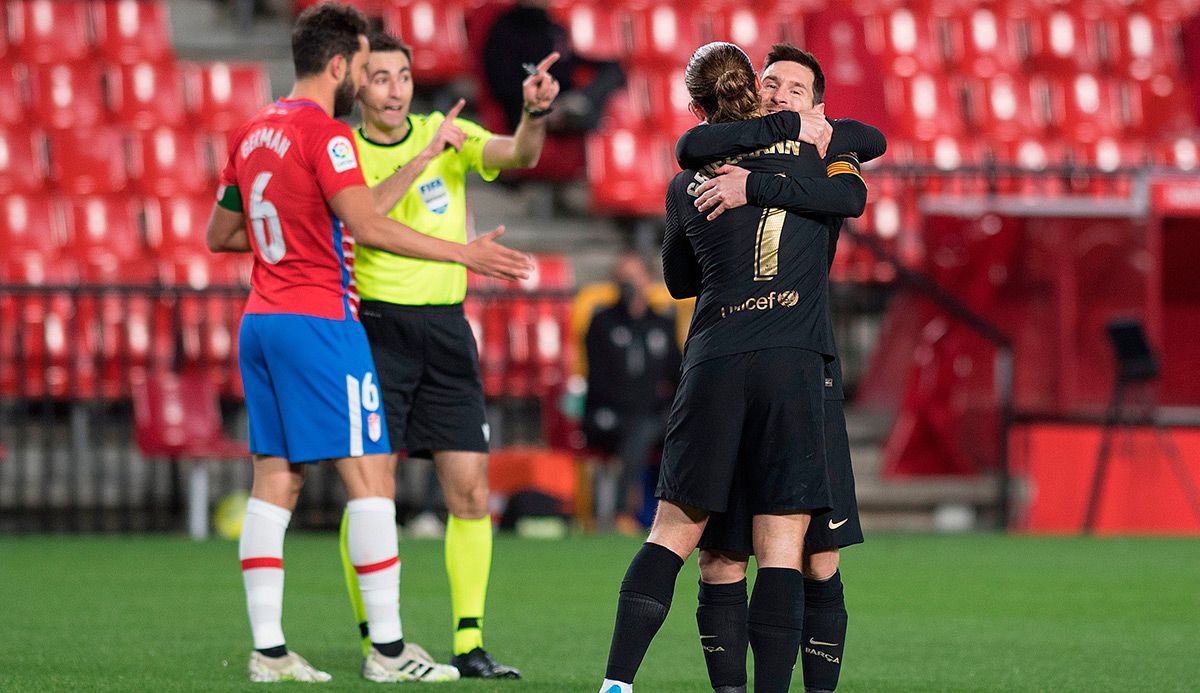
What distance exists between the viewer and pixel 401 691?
521 cm

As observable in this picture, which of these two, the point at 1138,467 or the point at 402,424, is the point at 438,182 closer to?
the point at 402,424

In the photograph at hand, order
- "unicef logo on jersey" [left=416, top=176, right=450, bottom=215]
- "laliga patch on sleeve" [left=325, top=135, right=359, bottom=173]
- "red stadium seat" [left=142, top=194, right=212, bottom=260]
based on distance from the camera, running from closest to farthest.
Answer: "laliga patch on sleeve" [left=325, top=135, right=359, bottom=173] < "unicef logo on jersey" [left=416, top=176, right=450, bottom=215] < "red stadium seat" [left=142, top=194, right=212, bottom=260]

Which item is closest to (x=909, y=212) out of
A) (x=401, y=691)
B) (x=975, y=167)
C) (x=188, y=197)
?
(x=975, y=167)

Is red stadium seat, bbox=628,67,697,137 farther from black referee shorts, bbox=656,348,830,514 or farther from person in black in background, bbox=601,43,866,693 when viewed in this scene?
black referee shorts, bbox=656,348,830,514

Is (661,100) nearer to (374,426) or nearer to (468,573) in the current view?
(468,573)

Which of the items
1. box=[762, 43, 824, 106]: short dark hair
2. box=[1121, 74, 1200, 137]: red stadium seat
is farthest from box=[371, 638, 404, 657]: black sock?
box=[1121, 74, 1200, 137]: red stadium seat

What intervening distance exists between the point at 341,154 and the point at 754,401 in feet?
5.44

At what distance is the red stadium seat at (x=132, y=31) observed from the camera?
15461 millimetres

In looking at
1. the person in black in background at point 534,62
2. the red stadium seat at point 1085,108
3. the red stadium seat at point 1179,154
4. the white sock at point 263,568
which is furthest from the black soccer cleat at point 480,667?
the red stadium seat at point 1085,108

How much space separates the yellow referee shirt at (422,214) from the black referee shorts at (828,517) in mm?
1689

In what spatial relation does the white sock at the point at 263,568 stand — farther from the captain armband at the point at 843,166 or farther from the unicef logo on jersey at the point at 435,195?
the captain armband at the point at 843,166

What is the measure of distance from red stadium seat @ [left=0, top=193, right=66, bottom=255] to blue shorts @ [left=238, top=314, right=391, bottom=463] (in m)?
8.92

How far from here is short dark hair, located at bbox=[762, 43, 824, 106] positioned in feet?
15.3

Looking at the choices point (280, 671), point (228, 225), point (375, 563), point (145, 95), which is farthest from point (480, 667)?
point (145, 95)
